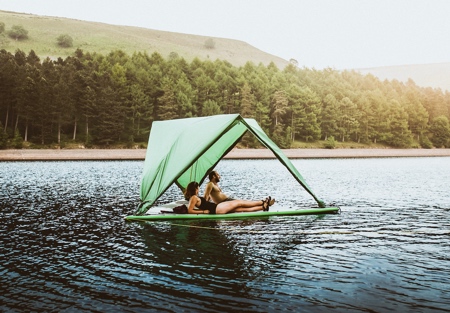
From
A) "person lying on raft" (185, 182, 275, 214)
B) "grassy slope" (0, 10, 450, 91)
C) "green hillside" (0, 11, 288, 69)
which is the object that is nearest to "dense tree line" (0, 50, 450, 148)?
"green hillside" (0, 11, 288, 69)

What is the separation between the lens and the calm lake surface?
8.55 m

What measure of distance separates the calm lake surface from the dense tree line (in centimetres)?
6709

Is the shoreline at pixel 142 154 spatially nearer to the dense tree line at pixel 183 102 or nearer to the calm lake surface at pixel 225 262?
the dense tree line at pixel 183 102

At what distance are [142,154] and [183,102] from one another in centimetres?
2021

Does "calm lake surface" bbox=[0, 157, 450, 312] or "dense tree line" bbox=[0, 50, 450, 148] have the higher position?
"dense tree line" bbox=[0, 50, 450, 148]

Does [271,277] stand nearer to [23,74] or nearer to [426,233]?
[426,233]

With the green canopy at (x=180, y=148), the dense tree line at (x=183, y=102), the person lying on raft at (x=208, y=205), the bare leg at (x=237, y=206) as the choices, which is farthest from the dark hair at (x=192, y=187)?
the dense tree line at (x=183, y=102)

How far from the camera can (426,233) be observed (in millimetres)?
15172

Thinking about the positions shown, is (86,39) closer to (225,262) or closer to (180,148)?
(180,148)

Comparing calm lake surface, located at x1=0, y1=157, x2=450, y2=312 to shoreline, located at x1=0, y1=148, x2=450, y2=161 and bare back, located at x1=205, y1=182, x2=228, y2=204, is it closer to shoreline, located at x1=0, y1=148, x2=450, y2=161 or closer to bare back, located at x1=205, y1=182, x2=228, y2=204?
bare back, located at x1=205, y1=182, x2=228, y2=204

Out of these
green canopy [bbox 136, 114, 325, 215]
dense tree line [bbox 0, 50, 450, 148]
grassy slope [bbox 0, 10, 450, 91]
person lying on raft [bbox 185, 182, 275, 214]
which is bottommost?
person lying on raft [bbox 185, 182, 275, 214]

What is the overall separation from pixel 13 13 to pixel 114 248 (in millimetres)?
208414

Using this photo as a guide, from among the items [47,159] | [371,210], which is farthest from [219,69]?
[371,210]

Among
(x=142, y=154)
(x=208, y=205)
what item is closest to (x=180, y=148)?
(x=208, y=205)
